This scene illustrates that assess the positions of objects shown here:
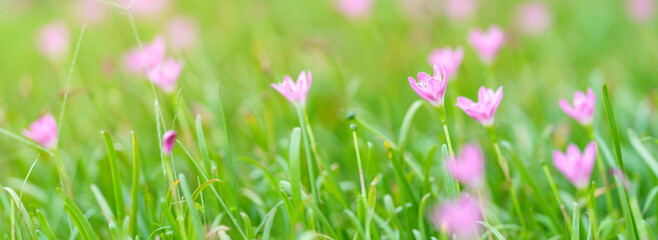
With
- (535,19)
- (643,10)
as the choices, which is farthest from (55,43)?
(643,10)

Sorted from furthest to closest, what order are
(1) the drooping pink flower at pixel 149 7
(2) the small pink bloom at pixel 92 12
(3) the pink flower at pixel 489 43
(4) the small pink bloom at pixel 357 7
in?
(2) the small pink bloom at pixel 92 12 < (1) the drooping pink flower at pixel 149 7 < (4) the small pink bloom at pixel 357 7 < (3) the pink flower at pixel 489 43

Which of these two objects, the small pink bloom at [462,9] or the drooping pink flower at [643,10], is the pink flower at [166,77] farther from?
the drooping pink flower at [643,10]

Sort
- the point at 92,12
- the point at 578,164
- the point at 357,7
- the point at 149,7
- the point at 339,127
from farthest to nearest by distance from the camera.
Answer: the point at 92,12
the point at 149,7
the point at 357,7
the point at 339,127
the point at 578,164

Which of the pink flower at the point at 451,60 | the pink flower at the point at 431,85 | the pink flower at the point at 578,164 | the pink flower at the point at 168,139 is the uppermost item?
the pink flower at the point at 431,85

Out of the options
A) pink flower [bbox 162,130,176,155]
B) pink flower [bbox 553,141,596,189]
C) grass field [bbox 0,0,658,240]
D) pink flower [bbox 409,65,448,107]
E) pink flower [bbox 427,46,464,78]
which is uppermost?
pink flower [bbox 409,65,448,107]

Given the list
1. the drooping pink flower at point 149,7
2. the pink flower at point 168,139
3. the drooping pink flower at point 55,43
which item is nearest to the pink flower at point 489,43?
the pink flower at point 168,139

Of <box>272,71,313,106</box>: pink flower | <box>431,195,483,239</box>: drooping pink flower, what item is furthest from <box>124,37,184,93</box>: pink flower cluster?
<box>431,195,483,239</box>: drooping pink flower

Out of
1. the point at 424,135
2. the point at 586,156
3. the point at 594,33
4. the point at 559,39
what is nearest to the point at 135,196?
the point at 586,156

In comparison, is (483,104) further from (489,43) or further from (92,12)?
(92,12)

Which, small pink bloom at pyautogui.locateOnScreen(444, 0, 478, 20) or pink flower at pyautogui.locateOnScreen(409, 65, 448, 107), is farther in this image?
small pink bloom at pyautogui.locateOnScreen(444, 0, 478, 20)

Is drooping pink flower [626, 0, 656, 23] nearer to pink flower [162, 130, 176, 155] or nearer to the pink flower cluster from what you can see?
the pink flower cluster
